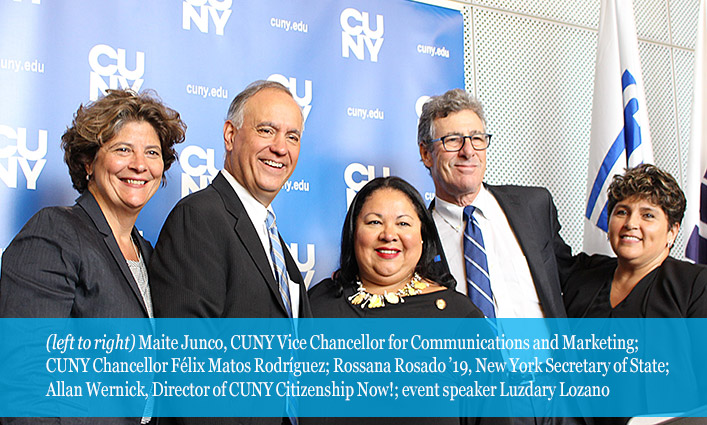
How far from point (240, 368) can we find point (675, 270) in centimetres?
194

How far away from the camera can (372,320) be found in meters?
2.20

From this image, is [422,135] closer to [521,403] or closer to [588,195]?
[521,403]

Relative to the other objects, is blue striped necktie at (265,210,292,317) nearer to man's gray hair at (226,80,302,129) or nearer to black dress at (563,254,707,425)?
man's gray hair at (226,80,302,129)

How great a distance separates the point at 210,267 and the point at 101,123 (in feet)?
1.99

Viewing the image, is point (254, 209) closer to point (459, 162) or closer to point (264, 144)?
point (264, 144)

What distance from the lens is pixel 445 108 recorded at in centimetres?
275

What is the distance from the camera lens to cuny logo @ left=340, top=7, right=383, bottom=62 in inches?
142

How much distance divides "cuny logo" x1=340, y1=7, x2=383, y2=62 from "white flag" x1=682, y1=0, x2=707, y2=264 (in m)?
2.10

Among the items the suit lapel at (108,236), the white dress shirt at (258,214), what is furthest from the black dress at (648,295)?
the suit lapel at (108,236)

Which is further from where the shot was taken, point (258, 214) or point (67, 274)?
point (258, 214)

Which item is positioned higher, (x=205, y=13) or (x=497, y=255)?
(x=205, y=13)

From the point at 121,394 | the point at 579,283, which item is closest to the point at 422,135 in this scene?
the point at 579,283

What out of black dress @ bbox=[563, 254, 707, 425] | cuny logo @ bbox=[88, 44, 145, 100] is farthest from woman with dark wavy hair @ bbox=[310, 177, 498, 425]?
cuny logo @ bbox=[88, 44, 145, 100]

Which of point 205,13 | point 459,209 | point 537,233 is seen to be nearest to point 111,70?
point 205,13
